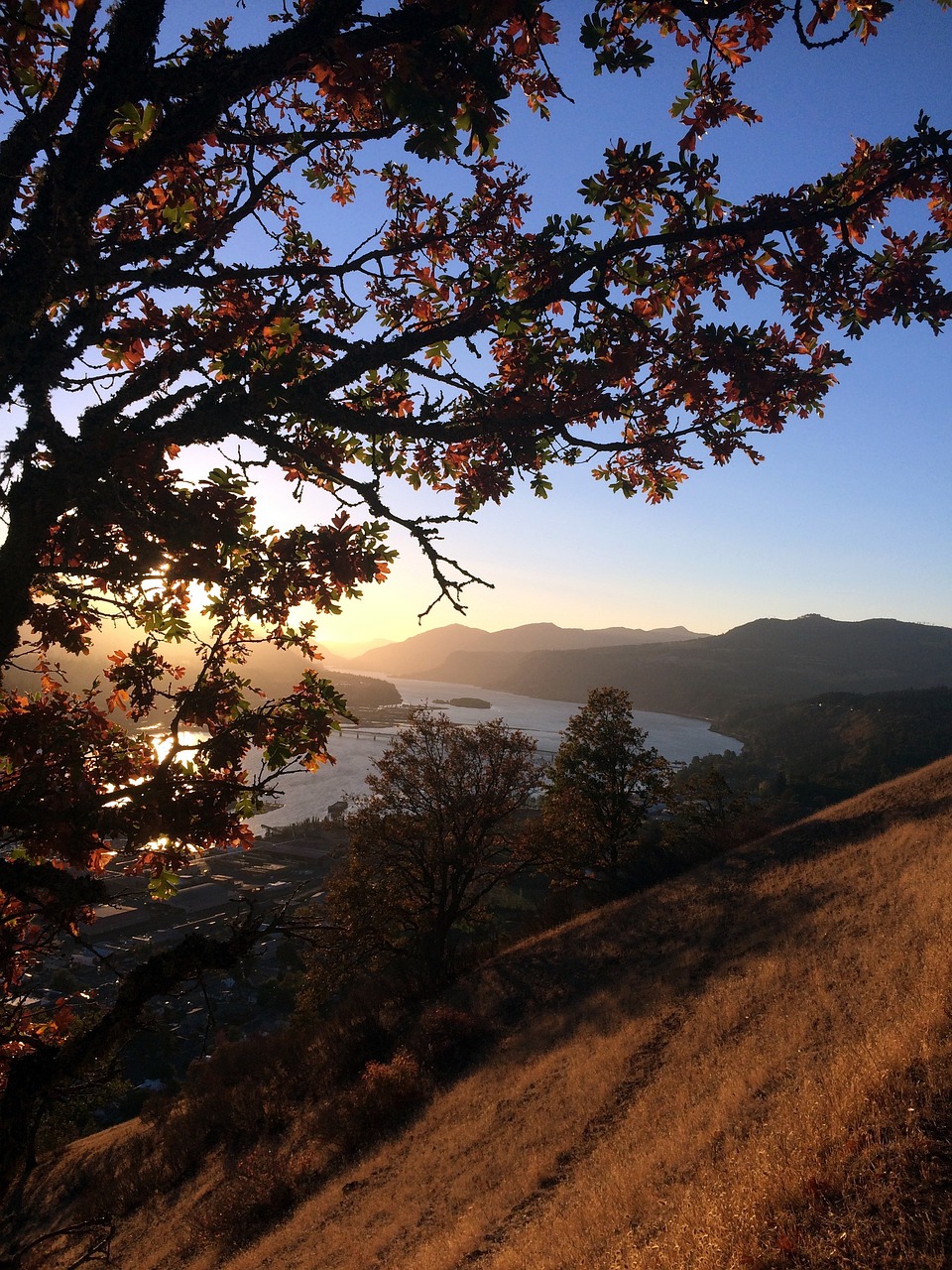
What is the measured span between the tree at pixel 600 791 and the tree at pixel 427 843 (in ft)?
8.23

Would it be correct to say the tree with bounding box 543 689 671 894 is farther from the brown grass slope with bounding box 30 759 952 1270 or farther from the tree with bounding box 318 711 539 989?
the brown grass slope with bounding box 30 759 952 1270

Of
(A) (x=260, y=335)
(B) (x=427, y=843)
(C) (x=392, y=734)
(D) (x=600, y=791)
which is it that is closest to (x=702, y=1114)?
(A) (x=260, y=335)

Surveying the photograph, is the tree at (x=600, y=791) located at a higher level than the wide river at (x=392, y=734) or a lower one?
higher

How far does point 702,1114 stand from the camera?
7.56 metres

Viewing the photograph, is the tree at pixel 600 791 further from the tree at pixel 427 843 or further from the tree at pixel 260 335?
the tree at pixel 260 335

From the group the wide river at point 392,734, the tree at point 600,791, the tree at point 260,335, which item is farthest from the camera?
the wide river at point 392,734

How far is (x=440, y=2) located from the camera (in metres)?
3.15

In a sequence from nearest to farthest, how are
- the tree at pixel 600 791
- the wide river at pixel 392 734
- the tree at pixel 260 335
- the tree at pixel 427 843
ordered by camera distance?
1. the tree at pixel 260 335
2. the tree at pixel 427 843
3. the tree at pixel 600 791
4. the wide river at pixel 392 734

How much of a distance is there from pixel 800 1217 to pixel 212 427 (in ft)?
23.0

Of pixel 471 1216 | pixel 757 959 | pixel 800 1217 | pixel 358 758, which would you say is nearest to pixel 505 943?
pixel 757 959

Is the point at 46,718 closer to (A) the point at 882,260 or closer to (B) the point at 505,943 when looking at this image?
(A) the point at 882,260

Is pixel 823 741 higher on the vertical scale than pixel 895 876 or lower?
lower

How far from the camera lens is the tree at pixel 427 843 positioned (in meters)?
23.0

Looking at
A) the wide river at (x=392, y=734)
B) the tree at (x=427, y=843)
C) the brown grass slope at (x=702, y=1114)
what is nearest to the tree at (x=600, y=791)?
the tree at (x=427, y=843)
